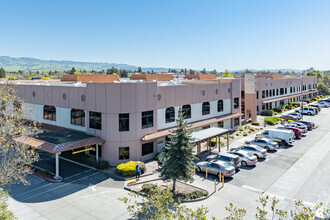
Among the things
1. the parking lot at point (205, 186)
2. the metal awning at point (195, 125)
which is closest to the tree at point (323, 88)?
the metal awning at point (195, 125)

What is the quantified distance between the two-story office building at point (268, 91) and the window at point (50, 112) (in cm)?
3518

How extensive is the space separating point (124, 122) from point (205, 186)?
10.5 metres

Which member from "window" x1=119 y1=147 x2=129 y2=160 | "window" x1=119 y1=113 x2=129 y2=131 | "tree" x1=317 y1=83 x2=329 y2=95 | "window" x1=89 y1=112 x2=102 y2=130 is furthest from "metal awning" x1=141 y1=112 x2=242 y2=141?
"tree" x1=317 y1=83 x2=329 y2=95

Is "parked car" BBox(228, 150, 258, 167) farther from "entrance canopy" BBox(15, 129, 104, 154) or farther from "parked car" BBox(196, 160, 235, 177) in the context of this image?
"entrance canopy" BBox(15, 129, 104, 154)

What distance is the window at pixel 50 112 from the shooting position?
31172 mm

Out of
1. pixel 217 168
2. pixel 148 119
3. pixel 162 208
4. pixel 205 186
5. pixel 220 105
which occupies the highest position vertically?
pixel 220 105

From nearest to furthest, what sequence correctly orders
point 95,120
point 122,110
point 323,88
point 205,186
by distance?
1. point 205,186
2. point 122,110
3. point 95,120
4. point 323,88

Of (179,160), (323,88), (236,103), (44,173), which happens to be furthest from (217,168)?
(323,88)

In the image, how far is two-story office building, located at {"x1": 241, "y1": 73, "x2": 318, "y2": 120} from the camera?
49000mm

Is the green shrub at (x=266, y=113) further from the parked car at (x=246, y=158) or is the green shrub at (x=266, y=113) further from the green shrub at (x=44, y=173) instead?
the green shrub at (x=44, y=173)

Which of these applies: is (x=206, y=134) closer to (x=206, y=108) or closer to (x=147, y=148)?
(x=147, y=148)

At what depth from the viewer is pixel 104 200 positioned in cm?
1817

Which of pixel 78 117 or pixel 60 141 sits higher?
pixel 78 117

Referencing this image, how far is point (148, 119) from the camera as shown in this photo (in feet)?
89.5
